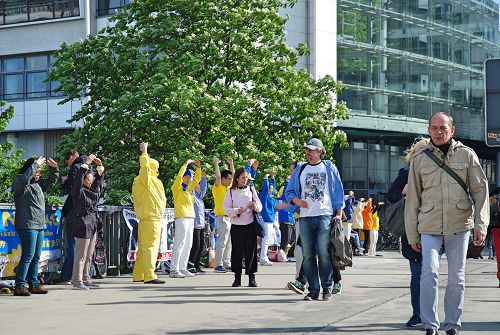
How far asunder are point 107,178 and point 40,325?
19.3m

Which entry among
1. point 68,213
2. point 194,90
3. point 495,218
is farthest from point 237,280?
point 194,90

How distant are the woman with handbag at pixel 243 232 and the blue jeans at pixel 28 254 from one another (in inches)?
121

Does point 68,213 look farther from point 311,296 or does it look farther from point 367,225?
point 367,225

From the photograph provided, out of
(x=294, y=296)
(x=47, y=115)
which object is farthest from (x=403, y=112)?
(x=294, y=296)

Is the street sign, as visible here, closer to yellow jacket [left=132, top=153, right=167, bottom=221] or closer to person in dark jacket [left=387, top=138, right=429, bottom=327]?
yellow jacket [left=132, top=153, right=167, bottom=221]

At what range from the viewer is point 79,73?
1212 inches

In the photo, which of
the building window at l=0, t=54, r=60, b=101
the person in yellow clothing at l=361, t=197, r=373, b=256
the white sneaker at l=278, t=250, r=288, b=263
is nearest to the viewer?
the white sneaker at l=278, t=250, r=288, b=263

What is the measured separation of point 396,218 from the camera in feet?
34.3

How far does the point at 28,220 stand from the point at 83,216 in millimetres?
1574

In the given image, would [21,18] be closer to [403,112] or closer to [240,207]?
[403,112]

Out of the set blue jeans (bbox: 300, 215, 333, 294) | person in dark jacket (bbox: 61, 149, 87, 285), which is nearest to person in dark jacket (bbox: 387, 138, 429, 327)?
blue jeans (bbox: 300, 215, 333, 294)

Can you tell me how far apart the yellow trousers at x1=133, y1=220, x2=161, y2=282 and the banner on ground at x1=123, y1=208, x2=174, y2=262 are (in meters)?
1.12

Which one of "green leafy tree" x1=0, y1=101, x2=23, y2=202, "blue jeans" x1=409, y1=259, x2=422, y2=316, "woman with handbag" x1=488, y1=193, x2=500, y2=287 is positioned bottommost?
"blue jeans" x1=409, y1=259, x2=422, y2=316

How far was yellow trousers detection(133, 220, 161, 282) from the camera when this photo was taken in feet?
53.6
